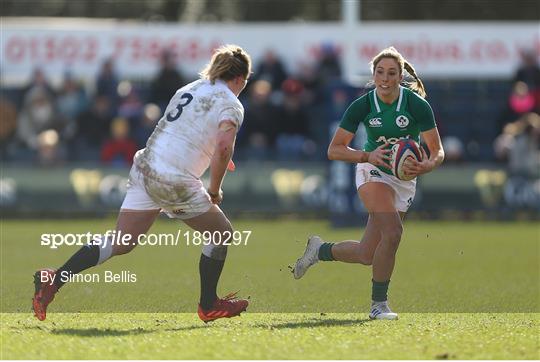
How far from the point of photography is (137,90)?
24.0m

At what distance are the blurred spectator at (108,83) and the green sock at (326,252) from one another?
44.7ft

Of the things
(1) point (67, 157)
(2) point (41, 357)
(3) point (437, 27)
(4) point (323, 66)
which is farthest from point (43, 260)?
(3) point (437, 27)

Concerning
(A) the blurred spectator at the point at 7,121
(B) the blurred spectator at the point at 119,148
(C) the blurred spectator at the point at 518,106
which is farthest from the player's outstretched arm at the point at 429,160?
(A) the blurred spectator at the point at 7,121

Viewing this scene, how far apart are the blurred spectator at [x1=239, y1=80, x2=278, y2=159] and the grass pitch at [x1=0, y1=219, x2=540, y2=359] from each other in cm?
500

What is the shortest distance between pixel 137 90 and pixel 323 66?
11.5 ft

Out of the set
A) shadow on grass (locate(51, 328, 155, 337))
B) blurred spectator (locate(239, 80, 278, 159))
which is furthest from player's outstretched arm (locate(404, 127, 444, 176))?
blurred spectator (locate(239, 80, 278, 159))

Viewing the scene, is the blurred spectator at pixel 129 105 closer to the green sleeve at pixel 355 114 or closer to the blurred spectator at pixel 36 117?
the blurred spectator at pixel 36 117

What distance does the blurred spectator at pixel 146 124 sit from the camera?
71.7 ft

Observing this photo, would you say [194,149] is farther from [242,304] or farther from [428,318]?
[428,318]

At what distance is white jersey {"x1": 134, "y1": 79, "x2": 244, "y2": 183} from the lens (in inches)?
354

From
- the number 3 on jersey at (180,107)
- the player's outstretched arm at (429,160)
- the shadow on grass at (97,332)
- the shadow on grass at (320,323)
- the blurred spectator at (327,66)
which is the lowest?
the blurred spectator at (327,66)

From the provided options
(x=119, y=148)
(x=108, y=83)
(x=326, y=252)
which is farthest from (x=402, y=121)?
(x=108, y=83)

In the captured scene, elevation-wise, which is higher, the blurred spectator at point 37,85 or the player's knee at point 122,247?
the player's knee at point 122,247

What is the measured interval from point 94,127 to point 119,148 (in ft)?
3.34
